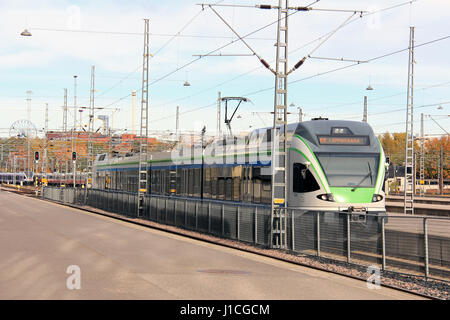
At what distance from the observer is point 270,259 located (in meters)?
17.5

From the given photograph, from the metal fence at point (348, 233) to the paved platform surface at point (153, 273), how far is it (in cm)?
131

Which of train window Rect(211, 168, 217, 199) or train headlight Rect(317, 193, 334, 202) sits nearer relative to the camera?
train headlight Rect(317, 193, 334, 202)

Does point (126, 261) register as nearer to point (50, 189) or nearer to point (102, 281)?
point (102, 281)

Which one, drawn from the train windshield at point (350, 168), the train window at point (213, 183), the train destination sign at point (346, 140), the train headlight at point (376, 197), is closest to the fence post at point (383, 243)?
the train windshield at point (350, 168)

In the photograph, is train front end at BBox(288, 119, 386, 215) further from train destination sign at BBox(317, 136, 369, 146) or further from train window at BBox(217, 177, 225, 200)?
train window at BBox(217, 177, 225, 200)

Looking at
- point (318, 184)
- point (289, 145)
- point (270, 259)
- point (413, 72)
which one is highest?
point (413, 72)

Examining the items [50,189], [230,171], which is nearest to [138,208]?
[230,171]

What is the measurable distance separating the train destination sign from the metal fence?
2.91 m

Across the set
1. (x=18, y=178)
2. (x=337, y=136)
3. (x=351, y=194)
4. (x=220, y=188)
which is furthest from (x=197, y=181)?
(x=18, y=178)

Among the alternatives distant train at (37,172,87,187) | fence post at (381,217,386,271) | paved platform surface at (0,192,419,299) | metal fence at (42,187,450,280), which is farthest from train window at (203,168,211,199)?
distant train at (37,172,87,187)

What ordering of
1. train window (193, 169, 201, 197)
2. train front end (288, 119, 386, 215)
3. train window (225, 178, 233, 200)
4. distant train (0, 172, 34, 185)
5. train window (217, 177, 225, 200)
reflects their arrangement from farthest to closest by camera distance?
distant train (0, 172, 34, 185) → train window (193, 169, 201, 197) → train window (217, 177, 225, 200) → train window (225, 178, 233, 200) → train front end (288, 119, 386, 215)

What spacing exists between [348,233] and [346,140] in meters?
5.46

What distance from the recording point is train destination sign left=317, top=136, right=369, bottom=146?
20531 mm
